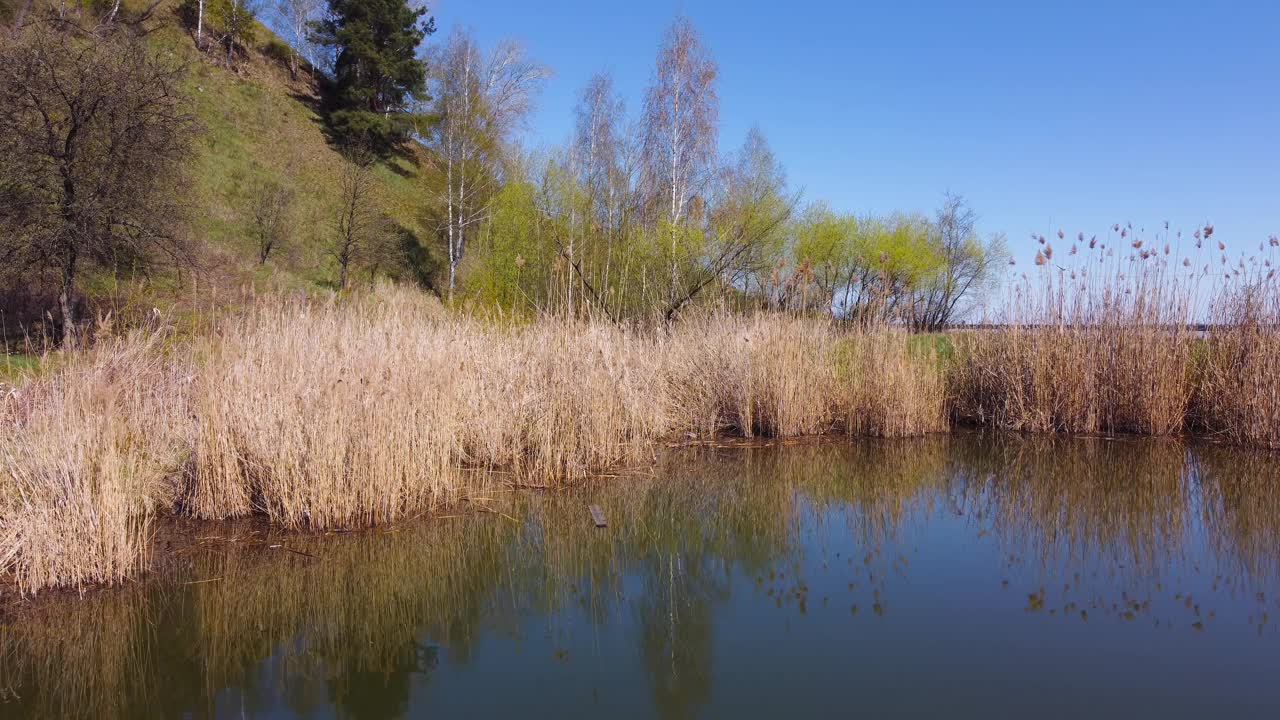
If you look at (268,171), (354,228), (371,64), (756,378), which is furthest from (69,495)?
(371,64)

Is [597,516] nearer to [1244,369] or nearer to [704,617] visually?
[704,617]

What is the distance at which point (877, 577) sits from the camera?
14.3 ft

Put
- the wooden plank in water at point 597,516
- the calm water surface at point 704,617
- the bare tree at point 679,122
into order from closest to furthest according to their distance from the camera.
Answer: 1. the calm water surface at point 704,617
2. the wooden plank in water at point 597,516
3. the bare tree at point 679,122

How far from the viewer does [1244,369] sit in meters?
8.03

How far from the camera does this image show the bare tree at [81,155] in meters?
11.8

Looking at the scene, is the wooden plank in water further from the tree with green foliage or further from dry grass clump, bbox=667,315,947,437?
the tree with green foliage

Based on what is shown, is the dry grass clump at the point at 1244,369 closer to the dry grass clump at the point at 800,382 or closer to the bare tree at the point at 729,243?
the dry grass clump at the point at 800,382

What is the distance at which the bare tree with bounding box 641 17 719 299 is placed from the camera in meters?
19.4

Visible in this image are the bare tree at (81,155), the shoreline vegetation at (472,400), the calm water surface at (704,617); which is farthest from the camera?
the bare tree at (81,155)

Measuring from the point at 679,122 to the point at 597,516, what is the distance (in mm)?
15987

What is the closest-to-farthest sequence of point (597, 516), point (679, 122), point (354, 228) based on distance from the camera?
point (597, 516) < point (679, 122) < point (354, 228)

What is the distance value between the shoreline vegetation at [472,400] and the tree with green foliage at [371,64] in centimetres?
2788

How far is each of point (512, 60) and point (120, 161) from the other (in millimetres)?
18937

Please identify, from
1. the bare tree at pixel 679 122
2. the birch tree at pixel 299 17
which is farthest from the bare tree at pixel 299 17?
the bare tree at pixel 679 122
